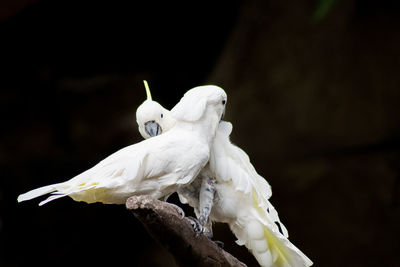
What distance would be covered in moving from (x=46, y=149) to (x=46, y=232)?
1.17 feet

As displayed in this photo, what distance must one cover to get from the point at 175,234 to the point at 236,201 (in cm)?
20

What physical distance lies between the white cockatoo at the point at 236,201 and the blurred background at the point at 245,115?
4.09ft

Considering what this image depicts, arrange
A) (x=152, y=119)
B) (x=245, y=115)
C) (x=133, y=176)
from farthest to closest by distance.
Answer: (x=245, y=115)
(x=152, y=119)
(x=133, y=176)

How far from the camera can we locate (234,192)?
1.26 m

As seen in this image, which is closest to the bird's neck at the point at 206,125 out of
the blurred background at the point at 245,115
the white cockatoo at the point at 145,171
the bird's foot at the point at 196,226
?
the white cockatoo at the point at 145,171

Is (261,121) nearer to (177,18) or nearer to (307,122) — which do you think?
(307,122)

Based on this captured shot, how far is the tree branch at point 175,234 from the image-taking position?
1.08 meters

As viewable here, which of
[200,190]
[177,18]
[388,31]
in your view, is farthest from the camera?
[177,18]

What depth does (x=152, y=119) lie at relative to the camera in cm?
122

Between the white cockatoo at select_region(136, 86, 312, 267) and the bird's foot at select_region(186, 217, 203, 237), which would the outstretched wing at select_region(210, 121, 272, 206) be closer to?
the white cockatoo at select_region(136, 86, 312, 267)

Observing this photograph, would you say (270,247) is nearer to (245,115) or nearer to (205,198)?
(205,198)

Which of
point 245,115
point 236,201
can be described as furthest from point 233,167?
point 245,115

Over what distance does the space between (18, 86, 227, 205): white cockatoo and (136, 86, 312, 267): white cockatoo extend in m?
0.07

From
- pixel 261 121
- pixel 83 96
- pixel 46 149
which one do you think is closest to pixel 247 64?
pixel 261 121
